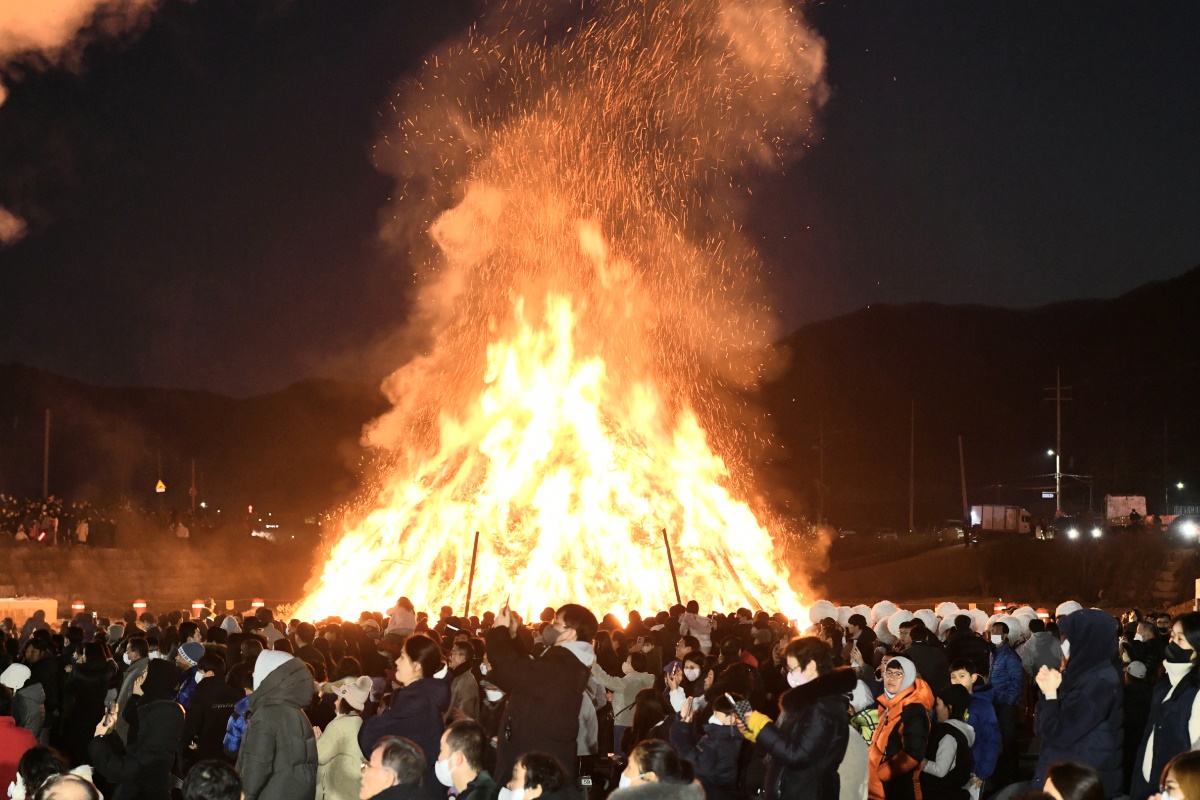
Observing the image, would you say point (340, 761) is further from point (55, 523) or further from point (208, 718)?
point (55, 523)

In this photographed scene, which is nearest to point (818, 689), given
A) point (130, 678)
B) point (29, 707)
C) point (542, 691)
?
point (542, 691)

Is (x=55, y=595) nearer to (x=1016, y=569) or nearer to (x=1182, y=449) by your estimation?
(x=1016, y=569)

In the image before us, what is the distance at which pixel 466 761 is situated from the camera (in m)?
6.26

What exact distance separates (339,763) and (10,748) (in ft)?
5.83

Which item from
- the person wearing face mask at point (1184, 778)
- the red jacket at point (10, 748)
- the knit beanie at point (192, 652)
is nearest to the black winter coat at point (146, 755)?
the red jacket at point (10, 748)

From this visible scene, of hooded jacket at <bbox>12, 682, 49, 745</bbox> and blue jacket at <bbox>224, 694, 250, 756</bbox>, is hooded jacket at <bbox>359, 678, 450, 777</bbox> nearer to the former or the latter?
blue jacket at <bbox>224, 694, 250, 756</bbox>

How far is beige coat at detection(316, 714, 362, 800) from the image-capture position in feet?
25.4

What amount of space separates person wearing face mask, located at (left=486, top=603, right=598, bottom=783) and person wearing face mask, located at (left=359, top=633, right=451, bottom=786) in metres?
0.36

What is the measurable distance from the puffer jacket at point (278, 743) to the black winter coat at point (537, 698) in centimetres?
112

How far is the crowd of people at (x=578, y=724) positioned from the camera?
238 inches

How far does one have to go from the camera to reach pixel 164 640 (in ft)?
39.4

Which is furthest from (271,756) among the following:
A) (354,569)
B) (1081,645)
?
(354,569)

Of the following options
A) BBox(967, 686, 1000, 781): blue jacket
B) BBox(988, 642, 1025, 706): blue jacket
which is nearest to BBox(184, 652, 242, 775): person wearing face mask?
BBox(967, 686, 1000, 781): blue jacket

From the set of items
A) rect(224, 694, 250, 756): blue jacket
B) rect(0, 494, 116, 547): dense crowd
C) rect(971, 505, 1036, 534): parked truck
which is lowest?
rect(224, 694, 250, 756): blue jacket
